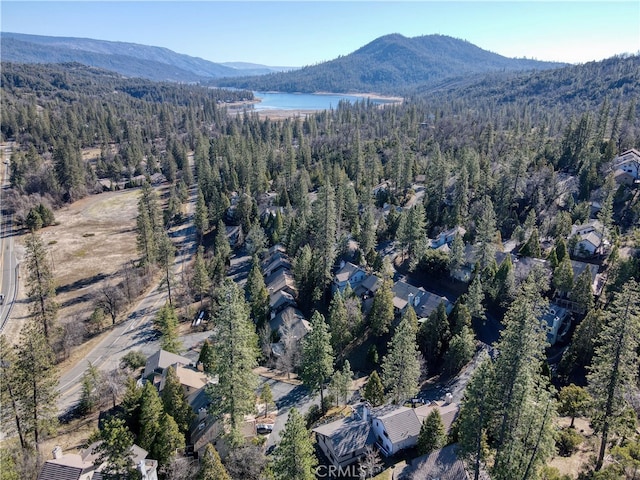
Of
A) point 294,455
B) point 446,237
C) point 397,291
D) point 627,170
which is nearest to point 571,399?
point 294,455

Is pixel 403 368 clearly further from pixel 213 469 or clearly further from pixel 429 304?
pixel 213 469

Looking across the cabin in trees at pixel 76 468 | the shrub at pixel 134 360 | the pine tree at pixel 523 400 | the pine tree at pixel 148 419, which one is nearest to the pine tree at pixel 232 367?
the pine tree at pixel 148 419

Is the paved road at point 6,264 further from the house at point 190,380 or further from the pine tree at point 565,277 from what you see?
the pine tree at point 565,277

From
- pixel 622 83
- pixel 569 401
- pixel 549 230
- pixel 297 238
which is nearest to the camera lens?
pixel 569 401

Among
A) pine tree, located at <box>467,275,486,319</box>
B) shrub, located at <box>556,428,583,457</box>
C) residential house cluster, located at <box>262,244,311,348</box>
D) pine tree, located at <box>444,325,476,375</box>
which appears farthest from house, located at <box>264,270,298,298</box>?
shrub, located at <box>556,428,583,457</box>

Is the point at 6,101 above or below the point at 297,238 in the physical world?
above

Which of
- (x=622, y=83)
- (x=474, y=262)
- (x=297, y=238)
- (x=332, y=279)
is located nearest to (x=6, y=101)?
(x=297, y=238)

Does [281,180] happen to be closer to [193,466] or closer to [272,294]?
[272,294]

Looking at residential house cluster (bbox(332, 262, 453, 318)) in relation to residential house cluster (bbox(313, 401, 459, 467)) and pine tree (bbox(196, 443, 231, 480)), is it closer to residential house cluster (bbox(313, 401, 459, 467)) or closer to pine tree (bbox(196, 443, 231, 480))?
residential house cluster (bbox(313, 401, 459, 467))
